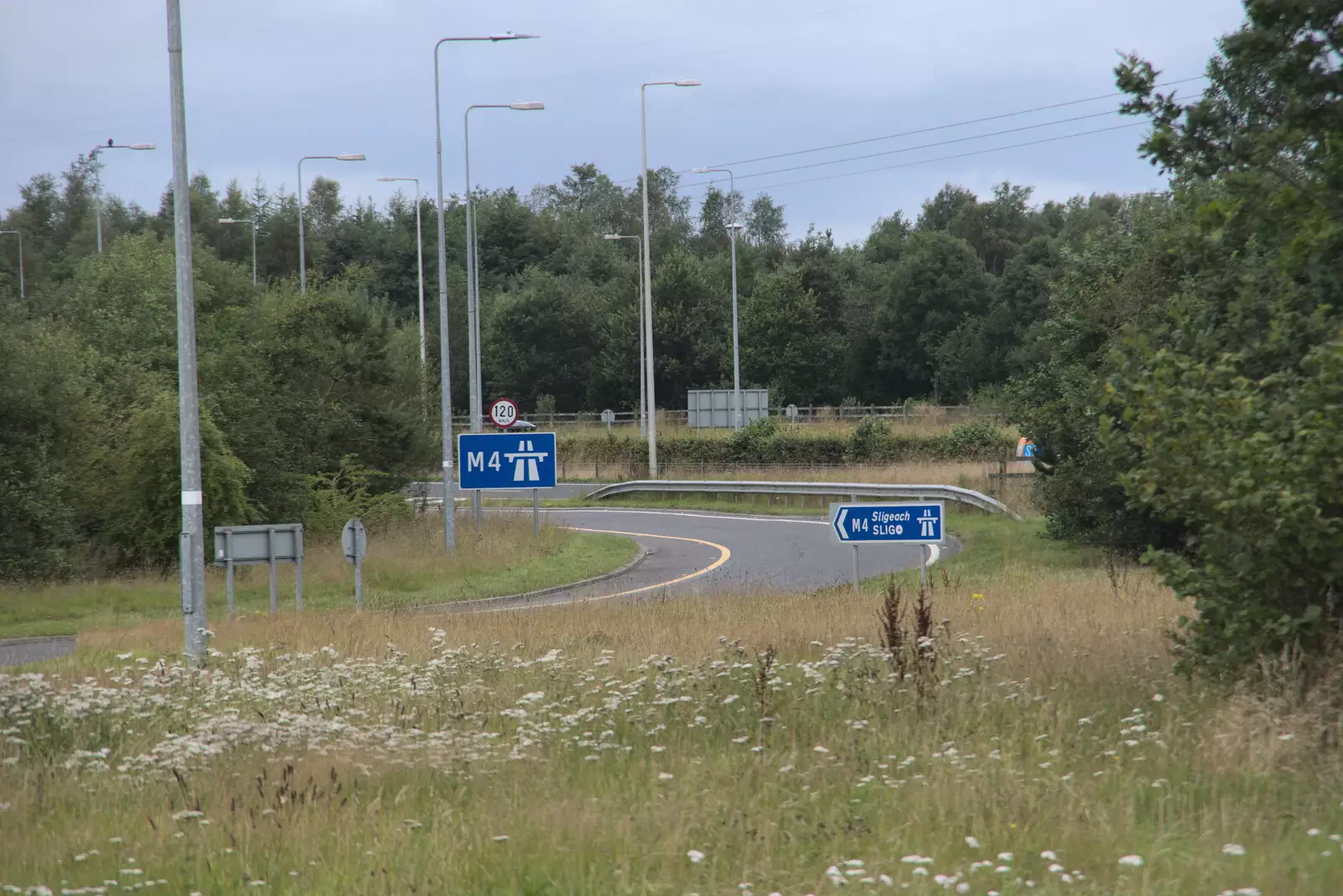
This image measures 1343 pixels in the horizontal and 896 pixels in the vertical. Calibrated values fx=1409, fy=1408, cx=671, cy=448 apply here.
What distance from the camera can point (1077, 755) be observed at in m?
7.49

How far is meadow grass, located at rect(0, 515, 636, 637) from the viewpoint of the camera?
2134 centimetres

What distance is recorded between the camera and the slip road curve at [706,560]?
21750 millimetres

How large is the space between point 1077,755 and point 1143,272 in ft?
60.7

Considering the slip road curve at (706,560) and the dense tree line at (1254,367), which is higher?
the dense tree line at (1254,367)

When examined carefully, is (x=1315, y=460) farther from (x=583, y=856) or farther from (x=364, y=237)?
(x=364, y=237)

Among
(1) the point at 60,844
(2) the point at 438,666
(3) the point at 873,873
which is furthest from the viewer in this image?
(2) the point at 438,666

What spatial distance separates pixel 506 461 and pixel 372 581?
11.8 ft

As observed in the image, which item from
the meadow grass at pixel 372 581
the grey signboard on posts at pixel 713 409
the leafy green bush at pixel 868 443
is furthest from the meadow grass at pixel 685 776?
the grey signboard on posts at pixel 713 409

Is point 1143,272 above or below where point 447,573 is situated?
above

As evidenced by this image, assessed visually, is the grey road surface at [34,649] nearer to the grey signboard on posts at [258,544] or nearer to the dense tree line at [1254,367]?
the grey signboard on posts at [258,544]

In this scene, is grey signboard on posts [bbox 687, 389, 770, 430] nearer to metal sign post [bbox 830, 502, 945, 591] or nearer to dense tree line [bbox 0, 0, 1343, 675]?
dense tree line [bbox 0, 0, 1343, 675]

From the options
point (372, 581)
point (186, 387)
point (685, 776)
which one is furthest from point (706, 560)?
point (685, 776)

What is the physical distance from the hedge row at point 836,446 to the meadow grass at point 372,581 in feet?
62.6

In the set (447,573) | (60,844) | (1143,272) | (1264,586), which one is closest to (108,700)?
(60,844)
